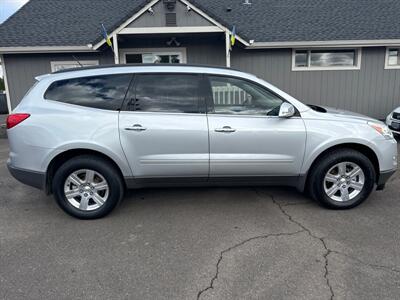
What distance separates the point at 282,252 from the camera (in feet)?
9.64

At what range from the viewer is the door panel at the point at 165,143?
139 inches

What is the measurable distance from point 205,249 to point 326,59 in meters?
9.22

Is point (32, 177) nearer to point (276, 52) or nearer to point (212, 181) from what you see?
point (212, 181)

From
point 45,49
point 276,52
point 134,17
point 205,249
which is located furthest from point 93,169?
point 276,52

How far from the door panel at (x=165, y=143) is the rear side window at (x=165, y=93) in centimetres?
10

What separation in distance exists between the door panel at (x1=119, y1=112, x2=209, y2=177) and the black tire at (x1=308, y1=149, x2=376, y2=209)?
Result: 1.38 meters

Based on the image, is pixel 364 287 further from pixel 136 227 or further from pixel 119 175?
pixel 119 175

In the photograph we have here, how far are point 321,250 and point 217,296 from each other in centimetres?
123

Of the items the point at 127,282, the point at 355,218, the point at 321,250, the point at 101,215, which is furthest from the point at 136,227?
the point at 355,218

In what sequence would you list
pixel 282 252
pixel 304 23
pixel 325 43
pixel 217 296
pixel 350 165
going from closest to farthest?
pixel 217 296
pixel 282 252
pixel 350 165
pixel 325 43
pixel 304 23

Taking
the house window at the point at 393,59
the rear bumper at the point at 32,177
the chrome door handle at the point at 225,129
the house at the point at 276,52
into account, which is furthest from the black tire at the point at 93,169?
the house window at the point at 393,59

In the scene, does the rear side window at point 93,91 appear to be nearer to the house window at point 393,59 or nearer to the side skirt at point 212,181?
the side skirt at point 212,181

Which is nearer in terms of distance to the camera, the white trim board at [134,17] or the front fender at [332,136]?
the front fender at [332,136]

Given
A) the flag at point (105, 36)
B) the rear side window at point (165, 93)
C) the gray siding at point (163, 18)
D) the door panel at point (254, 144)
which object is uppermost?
the gray siding at point (163, 18)
